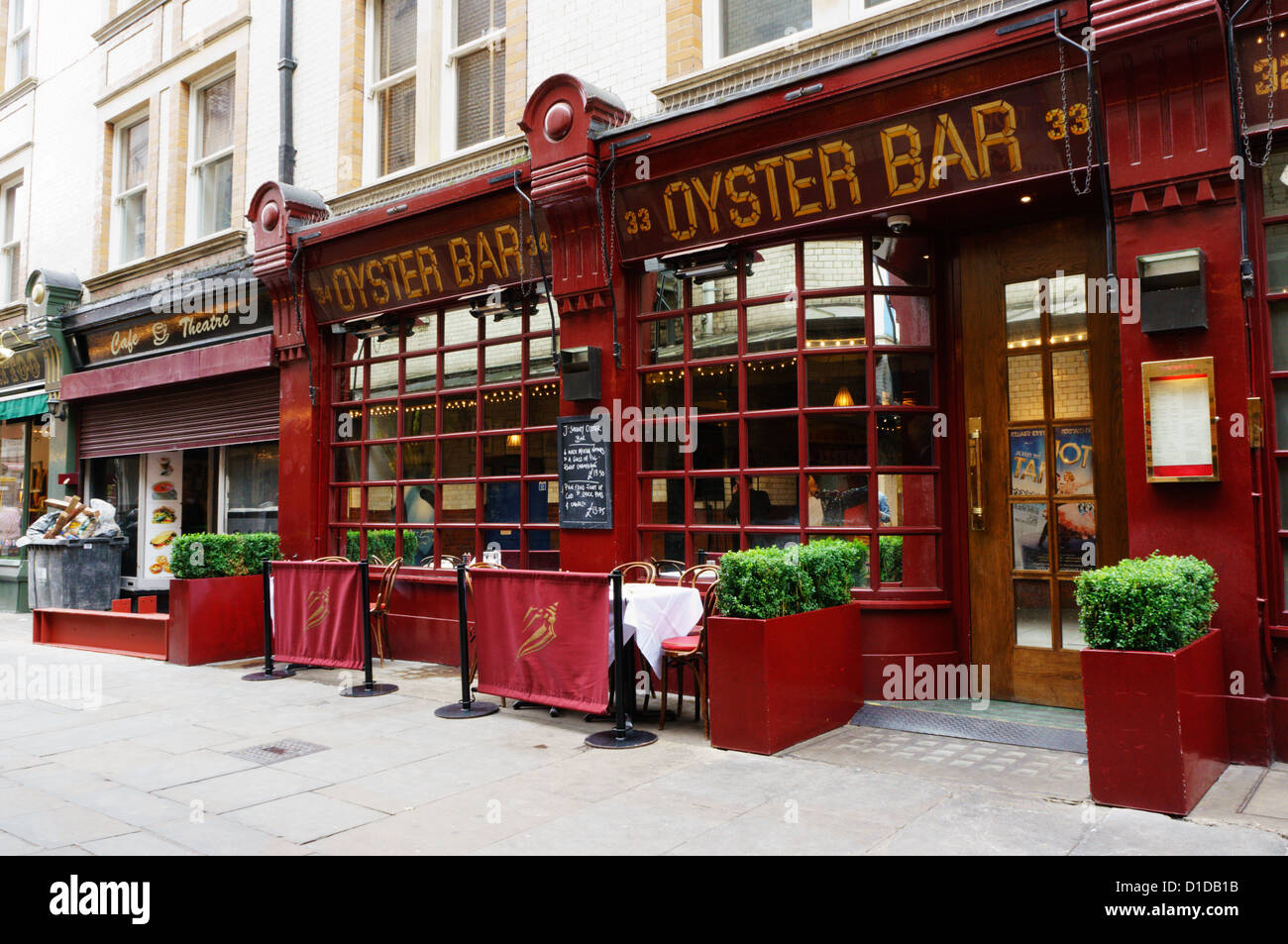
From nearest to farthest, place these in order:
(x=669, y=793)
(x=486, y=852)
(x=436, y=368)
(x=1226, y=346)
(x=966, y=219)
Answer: (x=486, y=852) → (x=669, y=793) → (x=1226, y=346) → (x=966, y=219) → (x=436, y=368)

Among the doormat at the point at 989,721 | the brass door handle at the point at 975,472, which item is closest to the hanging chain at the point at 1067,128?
the brass door handle at the point at 975,472

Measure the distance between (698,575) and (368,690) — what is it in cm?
330

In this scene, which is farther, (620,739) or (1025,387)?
(1025,387)

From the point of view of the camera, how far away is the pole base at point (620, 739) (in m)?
6.56

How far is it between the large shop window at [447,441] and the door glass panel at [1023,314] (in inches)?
174

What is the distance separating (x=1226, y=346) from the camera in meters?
5.88

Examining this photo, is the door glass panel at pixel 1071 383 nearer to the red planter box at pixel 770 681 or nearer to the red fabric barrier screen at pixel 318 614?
the red planter box at pixel 770 681

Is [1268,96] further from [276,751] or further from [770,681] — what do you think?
[276,751]

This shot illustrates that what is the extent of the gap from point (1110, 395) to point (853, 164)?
2678 mm

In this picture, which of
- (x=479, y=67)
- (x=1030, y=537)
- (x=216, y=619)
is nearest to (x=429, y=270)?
(x=479, y=67)

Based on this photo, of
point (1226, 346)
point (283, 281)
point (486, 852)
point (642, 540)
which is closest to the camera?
point (486, 852)

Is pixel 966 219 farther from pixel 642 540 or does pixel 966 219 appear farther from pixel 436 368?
pixel 436 368

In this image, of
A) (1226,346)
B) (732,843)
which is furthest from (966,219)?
(732,843)

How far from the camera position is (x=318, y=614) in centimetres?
923
